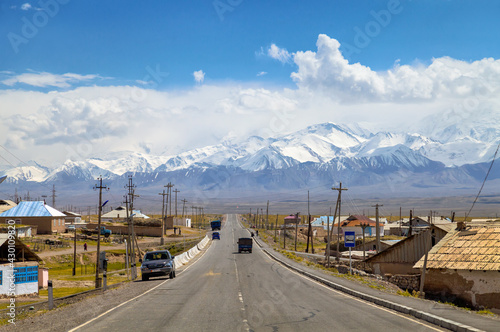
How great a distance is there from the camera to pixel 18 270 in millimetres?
34125

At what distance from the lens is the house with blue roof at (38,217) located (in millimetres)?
96188

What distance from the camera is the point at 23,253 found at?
3600 centimetres

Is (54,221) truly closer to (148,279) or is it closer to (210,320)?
(148,279)

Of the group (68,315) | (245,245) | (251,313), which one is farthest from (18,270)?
(245,245)

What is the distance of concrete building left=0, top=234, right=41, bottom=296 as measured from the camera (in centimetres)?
3316

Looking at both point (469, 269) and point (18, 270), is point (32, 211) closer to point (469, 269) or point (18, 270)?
point (18, 270)

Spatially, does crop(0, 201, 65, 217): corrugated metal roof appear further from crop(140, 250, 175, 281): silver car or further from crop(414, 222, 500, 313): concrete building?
crop(414, 222, 500, 313): concrete building

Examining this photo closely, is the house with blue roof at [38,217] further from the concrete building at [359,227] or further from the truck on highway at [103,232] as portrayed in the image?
the concrete building at [359,227]

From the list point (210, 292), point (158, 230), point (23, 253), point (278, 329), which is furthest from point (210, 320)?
point (158, 230)

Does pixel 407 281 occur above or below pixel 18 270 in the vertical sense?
below

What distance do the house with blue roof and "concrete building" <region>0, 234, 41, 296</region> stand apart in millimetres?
62397

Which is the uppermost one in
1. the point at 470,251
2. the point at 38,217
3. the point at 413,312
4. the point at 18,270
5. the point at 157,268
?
the point at 470,251

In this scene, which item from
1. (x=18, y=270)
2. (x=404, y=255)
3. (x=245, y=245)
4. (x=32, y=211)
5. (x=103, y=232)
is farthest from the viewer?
(x=103, y=232)

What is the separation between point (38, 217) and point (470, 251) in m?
83.2
